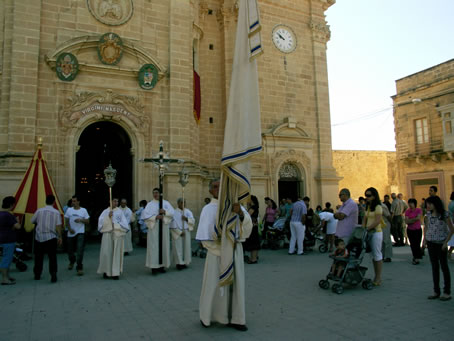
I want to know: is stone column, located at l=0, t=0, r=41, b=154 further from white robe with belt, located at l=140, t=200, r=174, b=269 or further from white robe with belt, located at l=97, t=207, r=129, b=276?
white robe with belt, located at l=140, t=200, r=174, b=269

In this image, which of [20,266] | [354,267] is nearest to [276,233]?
[354,267]

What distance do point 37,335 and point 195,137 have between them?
12024 mm

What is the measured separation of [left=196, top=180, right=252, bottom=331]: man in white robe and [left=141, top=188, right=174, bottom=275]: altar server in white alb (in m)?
3.98

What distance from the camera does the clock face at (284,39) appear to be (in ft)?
62.3

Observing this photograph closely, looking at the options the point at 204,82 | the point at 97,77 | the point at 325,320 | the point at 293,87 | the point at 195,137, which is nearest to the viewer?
the point at 325,320

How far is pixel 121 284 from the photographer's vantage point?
7754mm

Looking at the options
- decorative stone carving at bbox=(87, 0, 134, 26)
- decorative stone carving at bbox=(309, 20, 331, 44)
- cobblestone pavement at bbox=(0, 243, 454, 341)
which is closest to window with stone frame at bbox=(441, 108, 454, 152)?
decorative stone carving at bbox=(309, 20, 331, 44)

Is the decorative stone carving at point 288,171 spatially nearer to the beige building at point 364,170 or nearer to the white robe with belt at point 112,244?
the white robe with belt at point 112,244

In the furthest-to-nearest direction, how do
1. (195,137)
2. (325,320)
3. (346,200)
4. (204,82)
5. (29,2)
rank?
(204,82), (195,137), (29,2), (346,200), (325,320)

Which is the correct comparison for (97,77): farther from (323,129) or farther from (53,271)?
(323,129)

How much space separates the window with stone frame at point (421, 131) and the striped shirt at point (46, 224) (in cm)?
2453

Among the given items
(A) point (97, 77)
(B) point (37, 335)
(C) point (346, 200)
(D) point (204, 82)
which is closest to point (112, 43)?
(A) point (97, 77)

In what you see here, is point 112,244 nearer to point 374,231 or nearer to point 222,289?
point 222,289

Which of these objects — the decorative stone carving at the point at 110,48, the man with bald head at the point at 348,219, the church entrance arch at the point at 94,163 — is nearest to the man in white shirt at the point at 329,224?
the man with bald head at the point at 348,219
